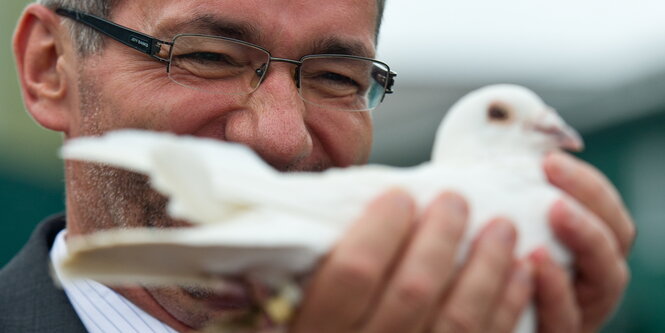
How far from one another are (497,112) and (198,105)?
3.06 feet

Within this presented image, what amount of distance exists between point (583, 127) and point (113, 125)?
9.62 meters

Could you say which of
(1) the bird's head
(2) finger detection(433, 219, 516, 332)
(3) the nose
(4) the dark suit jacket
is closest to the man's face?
(3) the nose

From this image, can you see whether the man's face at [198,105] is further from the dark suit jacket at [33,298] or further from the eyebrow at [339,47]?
the dark suit jacket at [33,298]

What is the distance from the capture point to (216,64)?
6.52ft

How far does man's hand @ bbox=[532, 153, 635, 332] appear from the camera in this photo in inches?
44.1

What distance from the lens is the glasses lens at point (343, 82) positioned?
2.10 meters

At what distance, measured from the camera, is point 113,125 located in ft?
6.51

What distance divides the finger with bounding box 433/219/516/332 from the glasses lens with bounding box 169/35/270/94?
3.26 feet

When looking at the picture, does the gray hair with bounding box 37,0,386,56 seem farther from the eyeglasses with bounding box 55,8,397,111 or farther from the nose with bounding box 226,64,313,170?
the nose with bounding box 226,64,313,170

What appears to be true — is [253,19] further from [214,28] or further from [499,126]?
[499,126]

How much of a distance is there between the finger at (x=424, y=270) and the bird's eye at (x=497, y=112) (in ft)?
0.57

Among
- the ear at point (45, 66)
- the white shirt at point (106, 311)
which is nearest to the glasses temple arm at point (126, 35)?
the ear at point (45, 66)

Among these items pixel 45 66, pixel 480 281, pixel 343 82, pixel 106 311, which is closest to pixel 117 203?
pixel 106 311

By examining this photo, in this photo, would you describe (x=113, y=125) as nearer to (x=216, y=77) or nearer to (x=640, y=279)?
(x=216, y=77)
